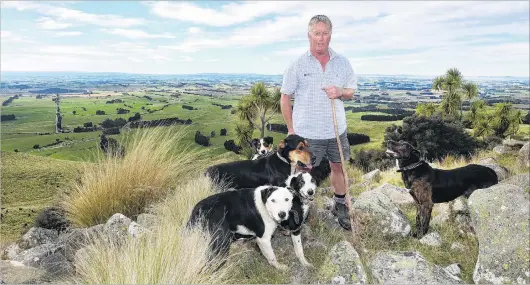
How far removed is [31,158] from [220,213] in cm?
4860

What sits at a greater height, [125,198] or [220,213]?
[220,213]

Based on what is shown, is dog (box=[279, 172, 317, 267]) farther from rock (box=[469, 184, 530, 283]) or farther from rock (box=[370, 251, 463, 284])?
rock (box=[469, 184, 530, 283])

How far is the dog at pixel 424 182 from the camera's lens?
602cm

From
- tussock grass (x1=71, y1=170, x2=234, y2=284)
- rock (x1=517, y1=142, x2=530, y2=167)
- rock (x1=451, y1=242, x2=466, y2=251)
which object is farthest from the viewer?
rock (x1=517, y1=142, x2=530, y2=167)

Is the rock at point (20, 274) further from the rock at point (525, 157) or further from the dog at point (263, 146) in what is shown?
the rock at point (525, 157)

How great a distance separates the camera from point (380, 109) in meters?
69.5

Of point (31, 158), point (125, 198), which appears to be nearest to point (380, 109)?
point (31, 158)

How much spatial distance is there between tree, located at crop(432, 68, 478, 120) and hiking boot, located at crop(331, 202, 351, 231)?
51575 mm

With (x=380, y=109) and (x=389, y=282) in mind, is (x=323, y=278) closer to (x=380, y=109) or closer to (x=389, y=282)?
(x=389, y=282)

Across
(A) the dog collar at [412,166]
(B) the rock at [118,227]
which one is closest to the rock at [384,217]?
(A) the dog collar at [412,166]

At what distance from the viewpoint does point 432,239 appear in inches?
217

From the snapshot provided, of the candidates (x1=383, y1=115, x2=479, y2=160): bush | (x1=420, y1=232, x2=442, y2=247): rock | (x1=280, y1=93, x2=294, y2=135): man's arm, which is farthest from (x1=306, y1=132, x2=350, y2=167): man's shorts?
(x1=383, y1=115, x2=479, y2=160): bush

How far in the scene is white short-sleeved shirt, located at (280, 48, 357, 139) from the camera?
5.81 meters

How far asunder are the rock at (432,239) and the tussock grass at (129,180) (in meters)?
4.57
